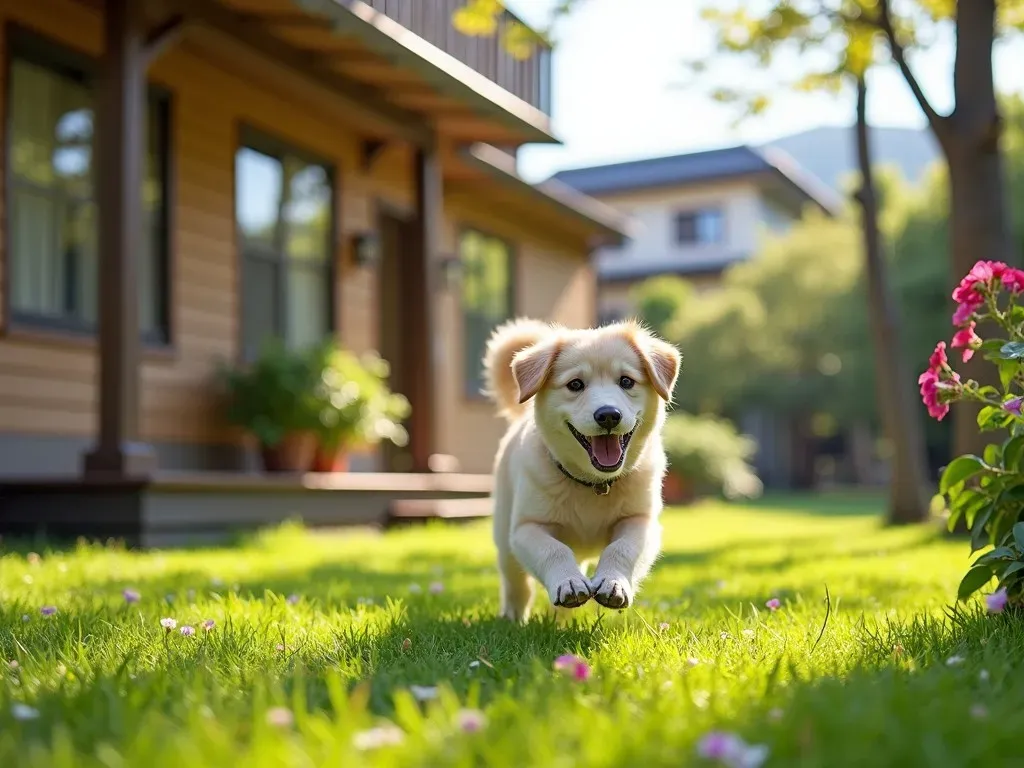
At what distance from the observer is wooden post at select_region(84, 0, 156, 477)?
7.52 m

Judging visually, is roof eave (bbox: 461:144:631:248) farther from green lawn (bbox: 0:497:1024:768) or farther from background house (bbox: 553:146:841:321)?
background house (bbox: 553:146:841:321)

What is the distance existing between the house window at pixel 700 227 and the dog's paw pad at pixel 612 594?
34815 mm

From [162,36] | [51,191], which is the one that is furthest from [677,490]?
[162,36]

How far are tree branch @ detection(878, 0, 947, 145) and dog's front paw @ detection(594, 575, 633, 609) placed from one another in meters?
7.21

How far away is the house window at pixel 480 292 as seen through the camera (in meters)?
15.4

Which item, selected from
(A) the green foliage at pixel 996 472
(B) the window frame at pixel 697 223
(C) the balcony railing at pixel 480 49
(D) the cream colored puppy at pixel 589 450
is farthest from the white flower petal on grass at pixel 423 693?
(B) the window frame at pixel 697 223

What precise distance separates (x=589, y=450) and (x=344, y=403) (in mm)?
6108

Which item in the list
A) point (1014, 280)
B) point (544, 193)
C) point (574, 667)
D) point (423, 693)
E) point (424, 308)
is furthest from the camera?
point (544, 193)

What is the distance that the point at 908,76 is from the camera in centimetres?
1023

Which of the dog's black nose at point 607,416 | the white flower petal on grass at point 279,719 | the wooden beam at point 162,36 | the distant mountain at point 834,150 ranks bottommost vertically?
the white flower petal on grass at point 279,719

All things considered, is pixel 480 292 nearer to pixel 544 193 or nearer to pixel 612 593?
pixel 544 193

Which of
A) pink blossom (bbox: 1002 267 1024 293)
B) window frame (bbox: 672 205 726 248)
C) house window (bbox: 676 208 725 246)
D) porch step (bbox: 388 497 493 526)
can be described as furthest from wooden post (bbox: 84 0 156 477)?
house window (bbox: 676 208 725 246)

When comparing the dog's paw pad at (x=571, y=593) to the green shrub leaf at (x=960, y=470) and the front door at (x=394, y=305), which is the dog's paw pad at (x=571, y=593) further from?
the front door at (x=394, y=305)

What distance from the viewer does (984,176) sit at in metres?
9.29
